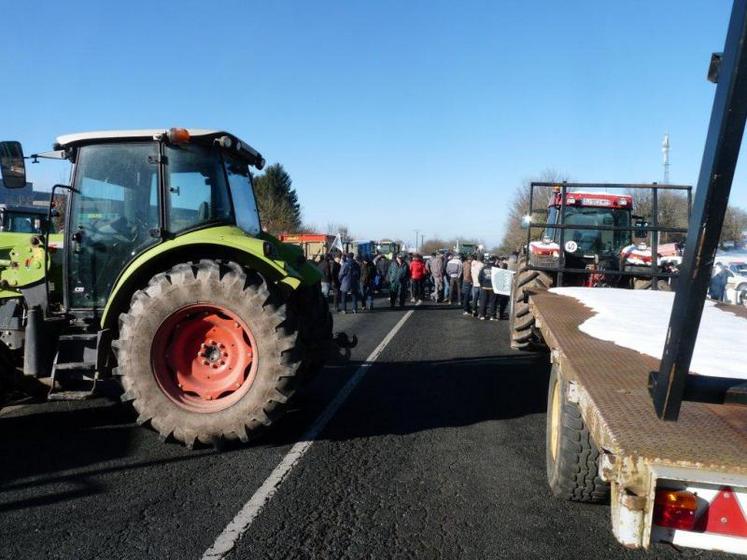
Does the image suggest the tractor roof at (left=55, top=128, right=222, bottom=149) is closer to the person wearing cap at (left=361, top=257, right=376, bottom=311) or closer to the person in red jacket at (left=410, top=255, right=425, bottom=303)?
the person wearing cap at (left=361, top=257, right=376, bottom=311)

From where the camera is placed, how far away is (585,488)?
3.58 metres

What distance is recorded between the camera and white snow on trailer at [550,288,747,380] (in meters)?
3.08

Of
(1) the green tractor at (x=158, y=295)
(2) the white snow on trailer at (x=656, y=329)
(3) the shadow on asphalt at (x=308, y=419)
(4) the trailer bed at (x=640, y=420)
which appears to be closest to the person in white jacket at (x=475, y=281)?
(3) the shadow on asphalt at (x=308, y=419)

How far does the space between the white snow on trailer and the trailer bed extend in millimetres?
223

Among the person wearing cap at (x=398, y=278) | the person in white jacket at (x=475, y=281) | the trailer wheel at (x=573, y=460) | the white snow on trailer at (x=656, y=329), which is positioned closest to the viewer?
the white snow on trailer at (x=656, y=329)

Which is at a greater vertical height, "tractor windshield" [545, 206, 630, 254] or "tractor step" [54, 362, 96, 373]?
"tractor windshield" [545, 206, 630, 254]

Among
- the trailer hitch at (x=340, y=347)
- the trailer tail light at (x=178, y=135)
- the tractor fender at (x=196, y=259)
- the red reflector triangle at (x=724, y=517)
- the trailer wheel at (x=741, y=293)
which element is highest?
the trailer tail light at (x=178, y=135)

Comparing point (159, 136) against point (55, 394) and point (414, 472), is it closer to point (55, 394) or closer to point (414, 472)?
point (55, 394)

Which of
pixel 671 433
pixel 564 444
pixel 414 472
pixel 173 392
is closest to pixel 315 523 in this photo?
pixel 414 472

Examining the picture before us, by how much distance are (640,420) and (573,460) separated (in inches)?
48.8

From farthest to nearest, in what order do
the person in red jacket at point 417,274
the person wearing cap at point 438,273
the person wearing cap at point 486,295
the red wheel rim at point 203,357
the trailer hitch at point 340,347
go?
the person wearing cap at point 438,273 → the person in red jacket at point 417,274 → the person wearing cap at point 486,295 → the trailer hitch at point 340,347 → the red wheel rim at point 203,357

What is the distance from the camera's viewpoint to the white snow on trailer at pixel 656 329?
3.08m

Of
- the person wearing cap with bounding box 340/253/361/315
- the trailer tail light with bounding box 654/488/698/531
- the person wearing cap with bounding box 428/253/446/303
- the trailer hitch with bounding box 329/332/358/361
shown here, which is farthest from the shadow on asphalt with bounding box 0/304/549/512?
the person wearing cap with bounding box 428/253/446/303

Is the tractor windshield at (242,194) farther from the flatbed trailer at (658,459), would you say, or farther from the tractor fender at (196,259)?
the flatbed trailer at (658,459)
